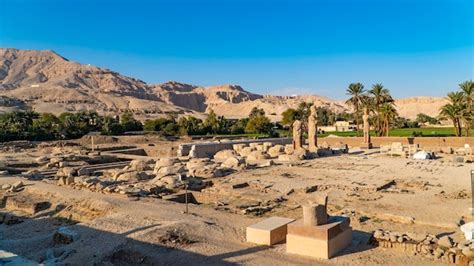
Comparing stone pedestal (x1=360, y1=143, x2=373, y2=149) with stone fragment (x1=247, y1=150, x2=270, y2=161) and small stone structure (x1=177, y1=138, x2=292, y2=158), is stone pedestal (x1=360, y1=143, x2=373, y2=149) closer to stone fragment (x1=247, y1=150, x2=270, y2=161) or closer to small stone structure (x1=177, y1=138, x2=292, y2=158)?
stone fragment (x1=247, y1=150, x2=270, y2=161)

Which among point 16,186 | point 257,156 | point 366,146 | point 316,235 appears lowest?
point 16,186

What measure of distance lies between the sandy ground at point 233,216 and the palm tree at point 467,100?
1795 centimetres

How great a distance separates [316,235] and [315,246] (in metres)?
0.22

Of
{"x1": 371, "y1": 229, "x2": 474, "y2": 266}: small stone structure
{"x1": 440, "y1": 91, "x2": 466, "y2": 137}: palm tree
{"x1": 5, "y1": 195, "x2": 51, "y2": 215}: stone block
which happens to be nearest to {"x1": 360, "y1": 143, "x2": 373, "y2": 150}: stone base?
{"x1": 440, "y1": 91, "x2": 466, "y2": 137}: palm tree

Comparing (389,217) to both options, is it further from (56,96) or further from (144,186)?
(56,96)

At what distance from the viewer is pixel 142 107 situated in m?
123

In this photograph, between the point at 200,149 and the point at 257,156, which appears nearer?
the point at 257,156

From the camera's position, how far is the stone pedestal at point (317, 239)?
8281mm

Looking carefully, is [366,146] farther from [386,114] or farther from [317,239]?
[317,239]

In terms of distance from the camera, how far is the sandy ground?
336 inches

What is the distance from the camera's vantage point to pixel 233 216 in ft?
39.4

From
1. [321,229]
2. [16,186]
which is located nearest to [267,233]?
[321,229]

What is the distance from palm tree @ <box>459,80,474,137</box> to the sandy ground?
17950 mm

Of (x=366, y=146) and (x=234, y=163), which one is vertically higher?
(x=366, y=146)
